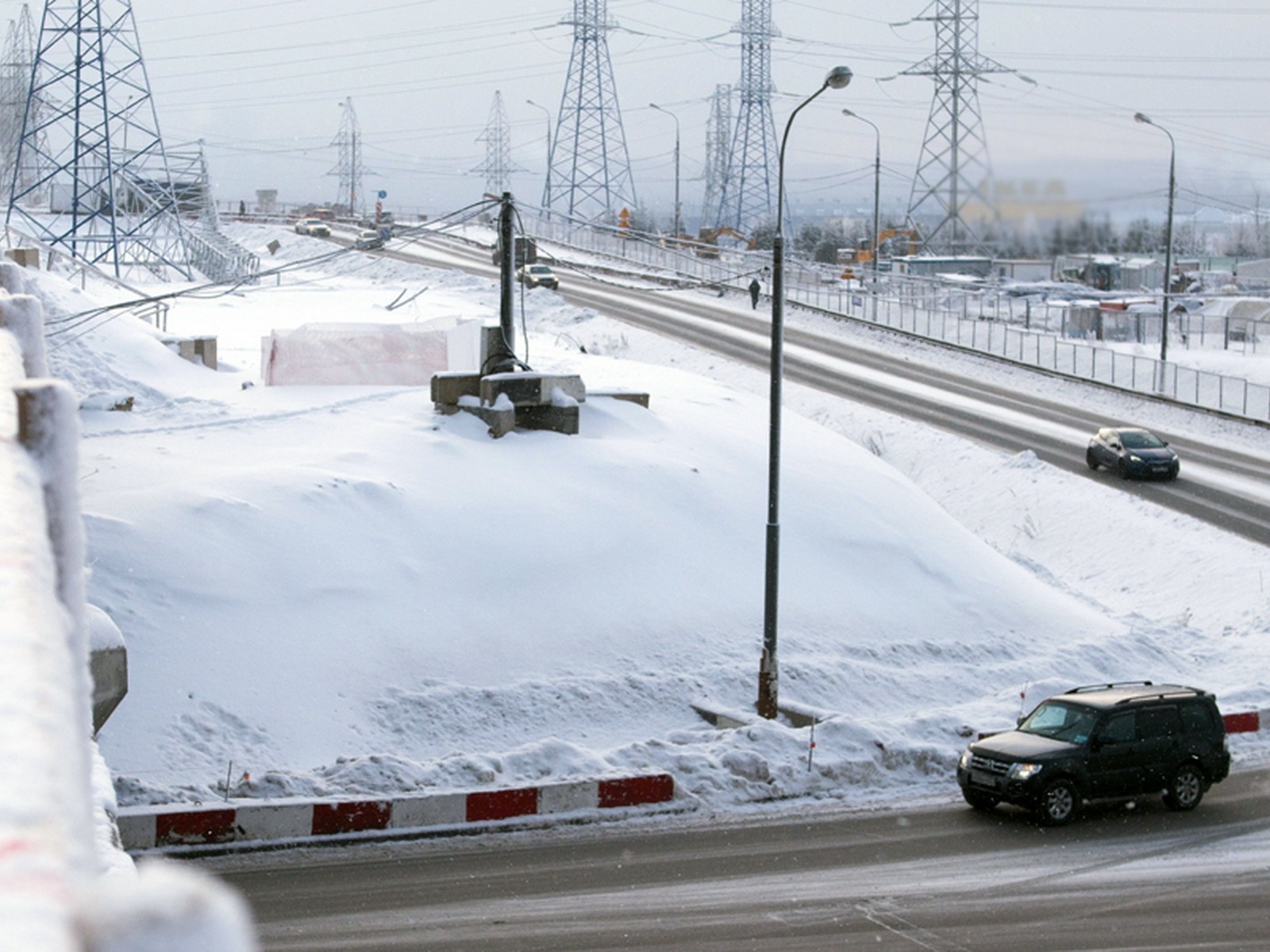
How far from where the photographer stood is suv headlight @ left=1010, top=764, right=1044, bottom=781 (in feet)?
50.2

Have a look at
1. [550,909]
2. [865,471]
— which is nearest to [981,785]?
[550,909]

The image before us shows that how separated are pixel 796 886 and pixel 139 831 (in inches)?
242

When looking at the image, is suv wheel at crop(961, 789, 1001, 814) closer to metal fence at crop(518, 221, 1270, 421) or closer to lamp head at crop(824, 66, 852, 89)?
lamp head at crop(824, 66, 852, 89)

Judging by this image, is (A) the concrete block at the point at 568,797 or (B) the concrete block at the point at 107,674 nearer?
(B) the concrete block at the point at 107,674

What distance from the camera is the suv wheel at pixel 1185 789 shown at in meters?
16.1

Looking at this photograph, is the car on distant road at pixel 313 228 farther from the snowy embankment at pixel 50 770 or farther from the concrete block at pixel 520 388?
the snowy embankment at pixel 50 770

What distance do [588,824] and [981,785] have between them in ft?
14.3

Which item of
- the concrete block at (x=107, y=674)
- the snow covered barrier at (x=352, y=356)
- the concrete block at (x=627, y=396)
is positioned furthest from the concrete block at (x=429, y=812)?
the snow covered barrier at (x=352, y=356)

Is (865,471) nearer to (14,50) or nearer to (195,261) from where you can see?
(195,261)

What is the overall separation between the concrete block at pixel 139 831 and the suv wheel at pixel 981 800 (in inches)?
339

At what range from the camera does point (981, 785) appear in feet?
51.4

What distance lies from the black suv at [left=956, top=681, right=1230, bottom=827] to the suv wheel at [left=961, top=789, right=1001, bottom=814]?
0.4 inches

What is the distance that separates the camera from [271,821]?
13781 mm

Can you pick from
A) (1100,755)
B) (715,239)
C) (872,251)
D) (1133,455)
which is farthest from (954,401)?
(715,239)
